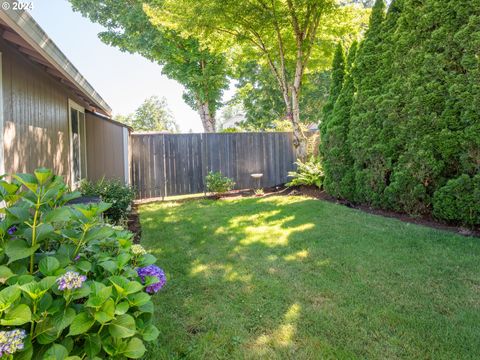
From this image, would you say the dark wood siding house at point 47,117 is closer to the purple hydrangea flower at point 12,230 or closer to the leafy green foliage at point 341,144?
the purple hydrangea flower at point 12,230

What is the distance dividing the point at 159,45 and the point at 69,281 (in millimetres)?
13145

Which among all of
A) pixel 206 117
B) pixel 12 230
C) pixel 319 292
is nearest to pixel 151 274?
pixel 12 230

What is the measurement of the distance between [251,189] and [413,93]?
18.1 ft

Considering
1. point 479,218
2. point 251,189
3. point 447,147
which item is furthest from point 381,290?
point 251,189

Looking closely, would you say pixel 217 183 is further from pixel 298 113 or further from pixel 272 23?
pixel 272 23

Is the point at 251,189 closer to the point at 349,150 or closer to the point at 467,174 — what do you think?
the point at 349,150

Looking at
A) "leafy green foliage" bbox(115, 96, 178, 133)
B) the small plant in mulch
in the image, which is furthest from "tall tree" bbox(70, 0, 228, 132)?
"leafy green foliage" bbox(115, 96, 178, 133)

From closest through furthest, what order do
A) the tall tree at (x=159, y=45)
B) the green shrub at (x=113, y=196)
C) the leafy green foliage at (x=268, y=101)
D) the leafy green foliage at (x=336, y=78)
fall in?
the green shrub at (x=113, y=196) < the leafy green foliage at (x=336, y=78) < the tall tree at (x=159, y=45) < the leafy green foliage at (x=268, y=101)

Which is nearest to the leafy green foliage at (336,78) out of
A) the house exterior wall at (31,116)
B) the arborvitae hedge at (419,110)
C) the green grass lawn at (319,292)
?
the arborvitae hedge at (419,110)

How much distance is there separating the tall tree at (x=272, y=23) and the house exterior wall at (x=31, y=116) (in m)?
4.07

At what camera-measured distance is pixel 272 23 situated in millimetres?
8508

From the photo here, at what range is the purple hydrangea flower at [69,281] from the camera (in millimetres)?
1318

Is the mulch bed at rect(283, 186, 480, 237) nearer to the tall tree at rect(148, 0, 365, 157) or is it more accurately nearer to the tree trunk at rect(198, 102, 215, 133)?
the tall tree at rect(148, 0, 365, 157)

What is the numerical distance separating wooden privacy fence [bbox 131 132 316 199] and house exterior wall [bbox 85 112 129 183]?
105 cm
